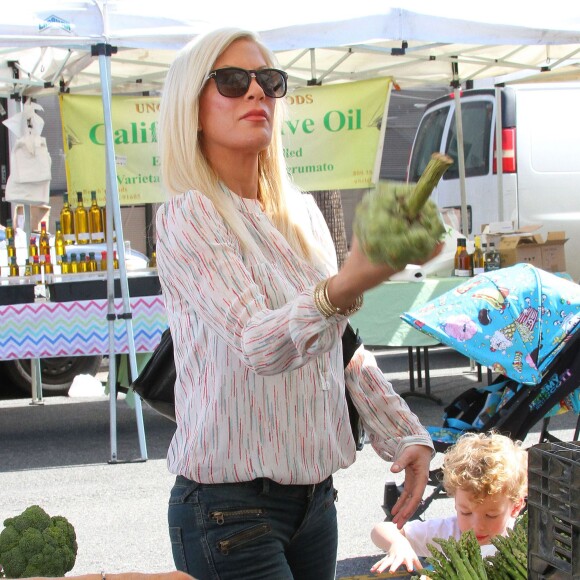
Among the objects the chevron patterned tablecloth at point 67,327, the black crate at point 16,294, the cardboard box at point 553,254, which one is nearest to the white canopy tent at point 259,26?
the chevron patterned tablecloth at point 67,327

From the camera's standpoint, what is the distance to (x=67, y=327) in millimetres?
6480

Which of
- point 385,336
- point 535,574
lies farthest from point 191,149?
point 385,336

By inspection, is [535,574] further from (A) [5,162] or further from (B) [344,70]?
(A) [5,162]

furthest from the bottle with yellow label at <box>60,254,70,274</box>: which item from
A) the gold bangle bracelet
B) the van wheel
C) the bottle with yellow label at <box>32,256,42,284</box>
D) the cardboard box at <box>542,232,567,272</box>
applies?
the gold bangle bracelet

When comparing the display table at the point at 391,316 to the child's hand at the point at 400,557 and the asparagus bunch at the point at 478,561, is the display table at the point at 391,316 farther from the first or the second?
the asparagus bunch at the point at 478,561

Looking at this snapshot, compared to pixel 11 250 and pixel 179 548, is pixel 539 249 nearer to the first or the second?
pixel 11 250

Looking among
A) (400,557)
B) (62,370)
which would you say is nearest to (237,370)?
(400,557)

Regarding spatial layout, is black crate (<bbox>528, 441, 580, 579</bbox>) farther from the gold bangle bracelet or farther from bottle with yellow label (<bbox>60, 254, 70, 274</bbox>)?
bottle with yellow label (<bbox>60, 254, 70, 274</bbox>)

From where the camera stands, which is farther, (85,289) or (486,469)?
(85,289)

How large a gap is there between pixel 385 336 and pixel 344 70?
10.2ft

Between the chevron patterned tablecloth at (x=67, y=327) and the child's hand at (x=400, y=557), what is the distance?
3589mm

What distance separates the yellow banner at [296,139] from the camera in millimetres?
7711

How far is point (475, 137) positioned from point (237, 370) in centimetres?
925

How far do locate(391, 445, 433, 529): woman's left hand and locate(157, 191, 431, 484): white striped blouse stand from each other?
12 cm
